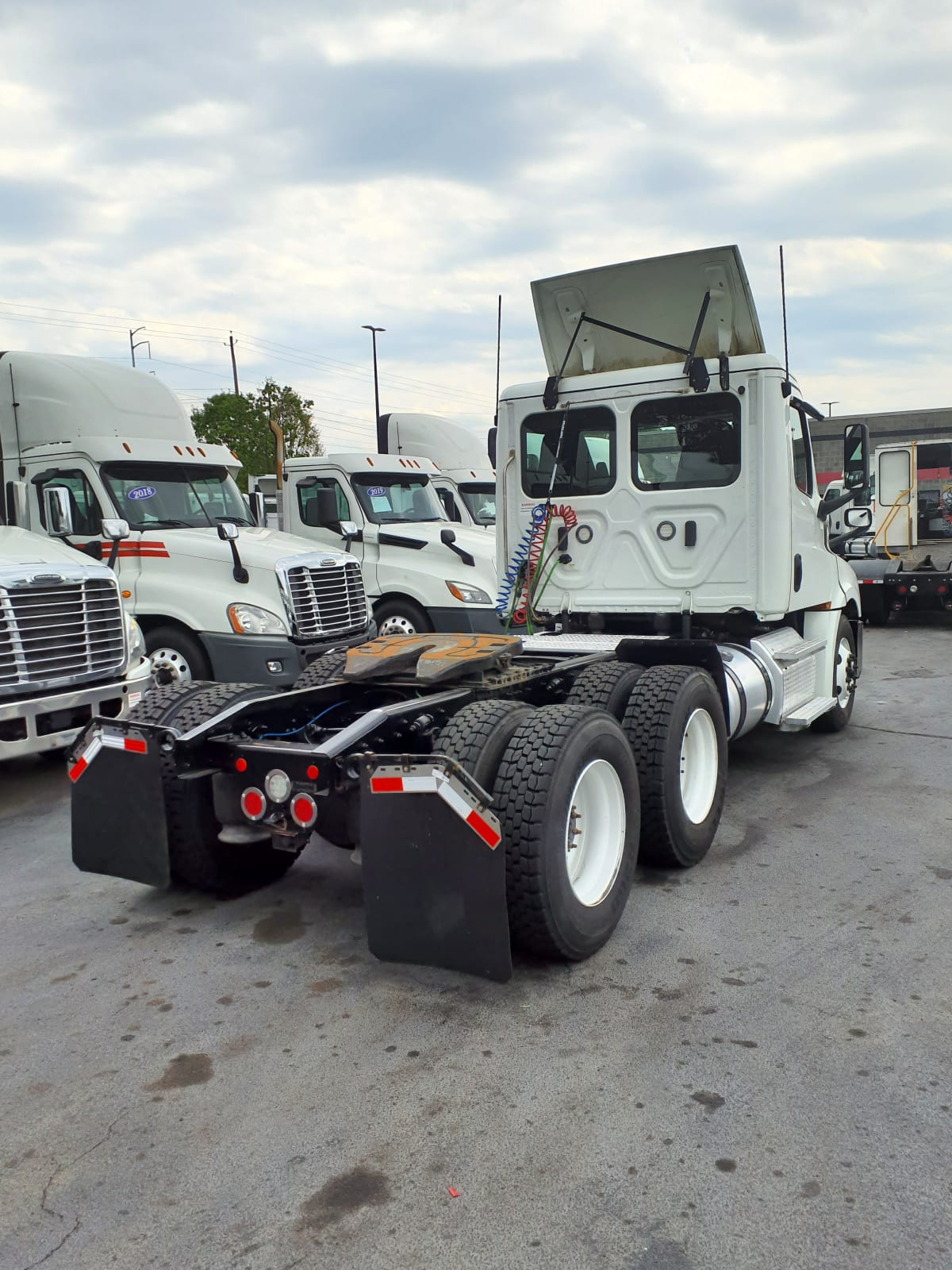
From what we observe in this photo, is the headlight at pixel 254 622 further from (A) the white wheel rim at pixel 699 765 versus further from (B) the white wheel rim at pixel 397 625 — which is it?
(A) the white wheel rim at pixel 699 765

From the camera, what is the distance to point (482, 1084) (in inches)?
124

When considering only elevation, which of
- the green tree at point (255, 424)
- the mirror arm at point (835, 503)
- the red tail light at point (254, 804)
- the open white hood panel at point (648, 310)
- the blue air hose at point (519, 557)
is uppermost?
the green tree at point (255, 424)

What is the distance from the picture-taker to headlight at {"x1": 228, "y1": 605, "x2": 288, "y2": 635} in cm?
851

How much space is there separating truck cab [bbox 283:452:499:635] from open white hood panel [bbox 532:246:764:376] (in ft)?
14.5

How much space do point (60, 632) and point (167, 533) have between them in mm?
2522

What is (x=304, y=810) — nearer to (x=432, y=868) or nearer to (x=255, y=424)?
(x=432, y=868)

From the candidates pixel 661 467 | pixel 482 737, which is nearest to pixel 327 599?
pixel 661 467

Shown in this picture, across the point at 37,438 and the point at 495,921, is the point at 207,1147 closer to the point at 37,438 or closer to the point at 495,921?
the point at 495,921

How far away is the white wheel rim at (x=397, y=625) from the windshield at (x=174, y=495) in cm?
220

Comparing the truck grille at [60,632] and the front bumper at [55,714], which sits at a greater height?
the truck grille at [60,632]

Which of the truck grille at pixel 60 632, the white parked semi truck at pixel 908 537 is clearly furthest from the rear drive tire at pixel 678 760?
the white parked semi truck at pixel 908 537

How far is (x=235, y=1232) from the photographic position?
8.18 feet

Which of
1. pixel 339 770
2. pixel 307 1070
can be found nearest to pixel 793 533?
Answer: pixel 339 770

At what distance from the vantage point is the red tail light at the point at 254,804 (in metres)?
4.16
